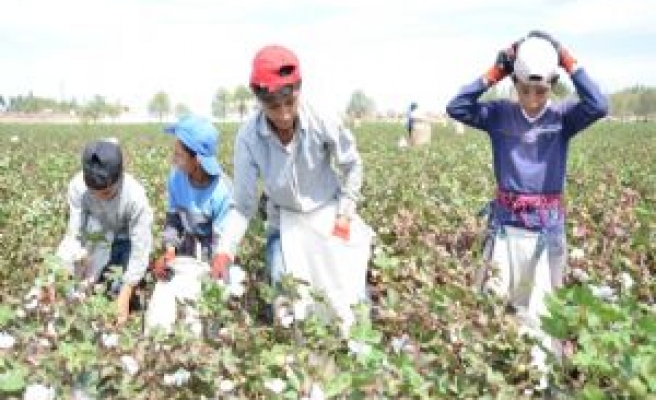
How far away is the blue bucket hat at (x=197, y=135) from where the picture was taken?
3865 millimetres

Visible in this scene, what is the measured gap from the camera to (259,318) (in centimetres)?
416

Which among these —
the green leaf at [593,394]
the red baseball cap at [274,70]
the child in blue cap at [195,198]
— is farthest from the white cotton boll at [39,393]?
the child in blue cap at [195,198]

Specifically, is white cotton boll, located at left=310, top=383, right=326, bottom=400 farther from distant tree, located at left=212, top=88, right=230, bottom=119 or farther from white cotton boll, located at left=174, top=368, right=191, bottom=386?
distant tree, located at left=212, top=88, right=230, bottom=119

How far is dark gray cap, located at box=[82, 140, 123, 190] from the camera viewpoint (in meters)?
3.80

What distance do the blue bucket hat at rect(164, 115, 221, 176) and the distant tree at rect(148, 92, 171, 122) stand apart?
111922mm

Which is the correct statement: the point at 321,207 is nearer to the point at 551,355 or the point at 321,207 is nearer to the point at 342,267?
the point at 342,267

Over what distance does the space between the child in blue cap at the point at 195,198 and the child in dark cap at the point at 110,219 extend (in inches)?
5.6

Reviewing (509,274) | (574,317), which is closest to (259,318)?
(509,274)

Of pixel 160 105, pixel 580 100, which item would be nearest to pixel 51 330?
pixel 580 100

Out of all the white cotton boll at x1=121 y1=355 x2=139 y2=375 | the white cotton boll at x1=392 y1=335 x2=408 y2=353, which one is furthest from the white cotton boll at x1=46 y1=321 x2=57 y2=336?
the white cotton boll at x1=392 y1=335 x2=408 y2=353

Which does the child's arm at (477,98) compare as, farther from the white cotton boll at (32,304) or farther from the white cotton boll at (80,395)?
the white cotton boll at (80,395)

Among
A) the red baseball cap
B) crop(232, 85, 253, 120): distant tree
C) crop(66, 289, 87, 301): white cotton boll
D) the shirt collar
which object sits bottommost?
crop(232, 85, 253, 120): distant tree

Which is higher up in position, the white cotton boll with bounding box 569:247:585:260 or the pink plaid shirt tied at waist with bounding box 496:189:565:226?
the pink plaid shirt tied at waist with bounding box 496:189:565:226

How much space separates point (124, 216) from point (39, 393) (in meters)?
2.07
